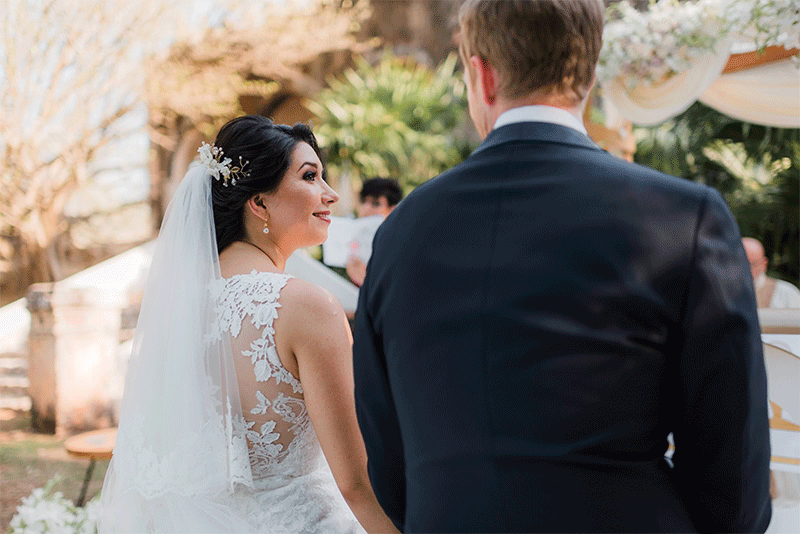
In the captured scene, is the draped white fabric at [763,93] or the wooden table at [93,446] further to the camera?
the draped white fabric at [763,93]

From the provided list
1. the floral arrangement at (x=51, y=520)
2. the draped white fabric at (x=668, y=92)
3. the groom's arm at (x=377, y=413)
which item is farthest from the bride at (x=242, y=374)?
the draped white fabric at (x=668, y=92)

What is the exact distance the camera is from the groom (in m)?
1.03

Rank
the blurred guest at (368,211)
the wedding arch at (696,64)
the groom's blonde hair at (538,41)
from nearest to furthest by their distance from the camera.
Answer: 1. the groom's blonde hair at (538,41)
2. the wedding arch at (696,64)
3. the blurred guest at (368,211)

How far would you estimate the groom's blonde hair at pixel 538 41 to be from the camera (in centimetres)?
112

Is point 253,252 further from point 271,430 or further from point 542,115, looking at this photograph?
point 542,115

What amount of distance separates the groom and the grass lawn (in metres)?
4.96

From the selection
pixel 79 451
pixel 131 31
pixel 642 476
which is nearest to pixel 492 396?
pixel 642 476

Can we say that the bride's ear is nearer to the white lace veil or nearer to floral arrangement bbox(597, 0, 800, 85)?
the white lace veil

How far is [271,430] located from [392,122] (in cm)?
972

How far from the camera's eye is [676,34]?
5145mm

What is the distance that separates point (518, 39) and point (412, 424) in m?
0.66

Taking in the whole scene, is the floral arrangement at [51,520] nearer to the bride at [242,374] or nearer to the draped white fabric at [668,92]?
the bride at [242,374]

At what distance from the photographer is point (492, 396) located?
1.09 meters

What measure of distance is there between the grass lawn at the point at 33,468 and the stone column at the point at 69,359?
246 mm
